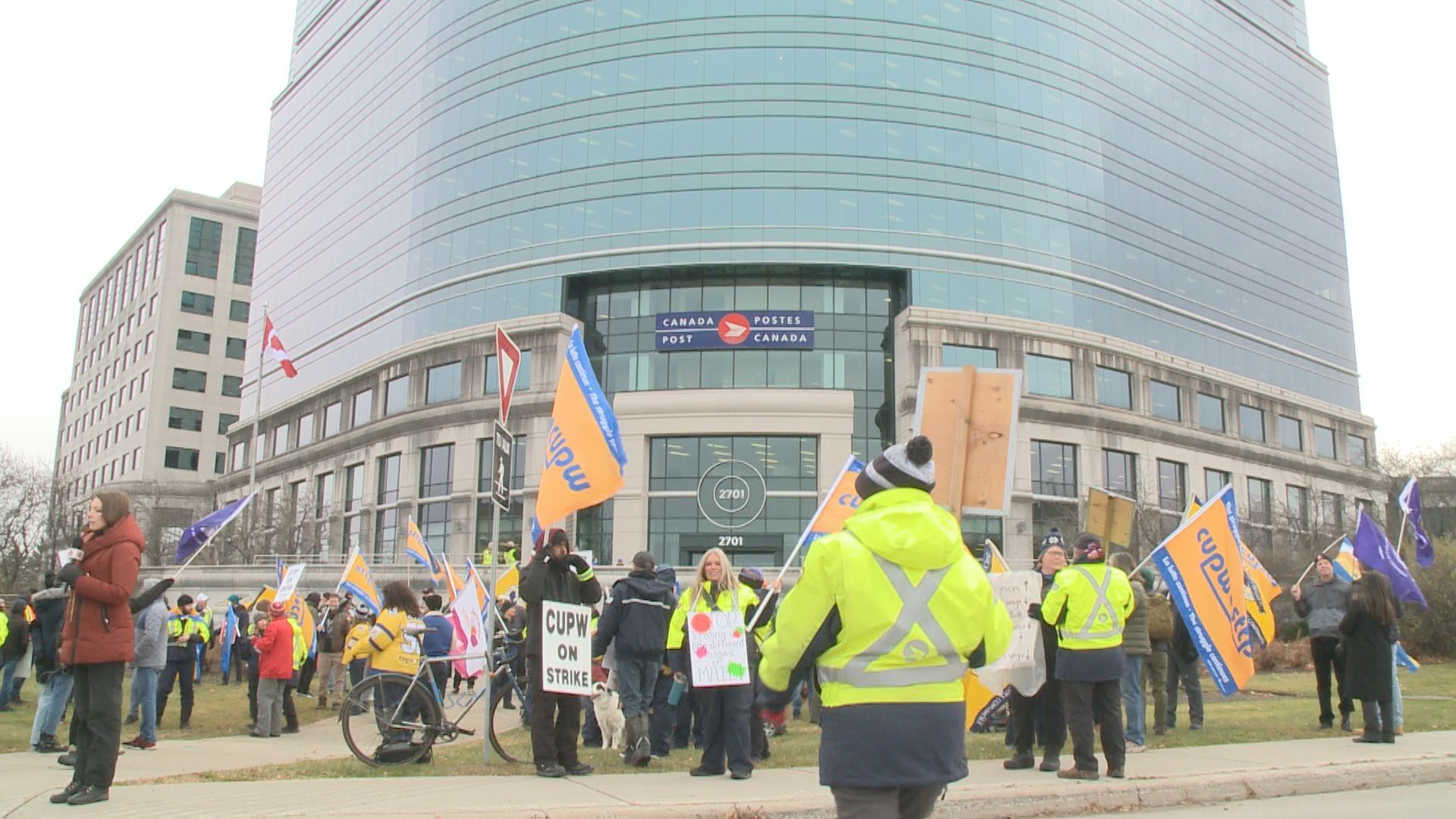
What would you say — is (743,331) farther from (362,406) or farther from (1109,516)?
(1109,516)

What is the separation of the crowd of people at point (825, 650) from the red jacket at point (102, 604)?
0.5 inches

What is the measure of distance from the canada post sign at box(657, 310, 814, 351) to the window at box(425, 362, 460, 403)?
36.1 ft

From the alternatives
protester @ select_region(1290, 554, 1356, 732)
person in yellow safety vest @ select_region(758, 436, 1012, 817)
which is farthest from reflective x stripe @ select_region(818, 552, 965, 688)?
protester @ select_region(1290, 554, 1356, 732)

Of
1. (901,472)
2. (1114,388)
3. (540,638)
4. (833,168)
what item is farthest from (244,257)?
(901,472)

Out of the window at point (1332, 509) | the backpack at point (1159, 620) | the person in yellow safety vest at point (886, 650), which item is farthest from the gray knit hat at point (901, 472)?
the window at point (1332, 509)

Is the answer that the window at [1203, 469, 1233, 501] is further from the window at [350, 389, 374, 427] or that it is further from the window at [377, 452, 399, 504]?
the window at [350, 389, 374, 427]

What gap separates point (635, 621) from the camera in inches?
410

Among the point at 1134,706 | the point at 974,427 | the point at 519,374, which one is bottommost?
the point at 1134,706

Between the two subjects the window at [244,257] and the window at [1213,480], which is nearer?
A: the window at [1213,480]

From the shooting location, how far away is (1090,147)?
6038cm

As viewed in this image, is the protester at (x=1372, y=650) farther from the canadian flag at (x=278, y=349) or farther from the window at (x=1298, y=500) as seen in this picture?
the window at (x=1298, y=500)

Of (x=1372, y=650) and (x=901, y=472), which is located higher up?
(x=901, y=472)

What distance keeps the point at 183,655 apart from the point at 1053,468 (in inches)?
1769

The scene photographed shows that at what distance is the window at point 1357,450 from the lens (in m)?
68.2
